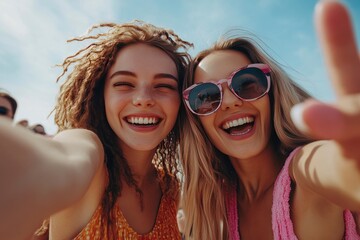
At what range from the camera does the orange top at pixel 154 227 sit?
2365 millimetres

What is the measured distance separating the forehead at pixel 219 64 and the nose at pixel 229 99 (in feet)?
0.36

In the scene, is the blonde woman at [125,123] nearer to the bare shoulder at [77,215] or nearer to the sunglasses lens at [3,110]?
the bare shoulder at [77,215]

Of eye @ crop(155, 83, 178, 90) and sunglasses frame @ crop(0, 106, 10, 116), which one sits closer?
sunglasses frame @ crop(0, 106, 10, 116)

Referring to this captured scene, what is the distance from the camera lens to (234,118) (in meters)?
2.33

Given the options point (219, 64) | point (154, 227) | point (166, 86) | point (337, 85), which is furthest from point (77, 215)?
point (337, 85)

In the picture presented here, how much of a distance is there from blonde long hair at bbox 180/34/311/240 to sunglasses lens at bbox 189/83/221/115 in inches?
6.4

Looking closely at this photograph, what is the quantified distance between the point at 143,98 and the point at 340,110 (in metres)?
1.89

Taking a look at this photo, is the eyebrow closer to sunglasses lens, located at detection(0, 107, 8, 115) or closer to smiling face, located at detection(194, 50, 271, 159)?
smiling face, located at detection(194, 50, 271, 159)

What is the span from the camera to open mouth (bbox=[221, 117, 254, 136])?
231cm

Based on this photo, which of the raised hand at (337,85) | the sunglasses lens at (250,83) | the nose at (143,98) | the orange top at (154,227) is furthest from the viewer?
the nose at (143,98)

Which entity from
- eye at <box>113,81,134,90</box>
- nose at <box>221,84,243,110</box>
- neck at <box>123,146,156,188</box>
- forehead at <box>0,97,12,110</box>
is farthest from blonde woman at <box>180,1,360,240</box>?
forehead at <box>0,97,12,110</box>

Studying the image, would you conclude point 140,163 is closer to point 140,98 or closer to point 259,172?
point 140,98

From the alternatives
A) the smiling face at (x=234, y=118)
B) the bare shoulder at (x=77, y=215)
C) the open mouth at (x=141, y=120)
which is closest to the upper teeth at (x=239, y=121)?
the smiling face at (x=234, y=118)

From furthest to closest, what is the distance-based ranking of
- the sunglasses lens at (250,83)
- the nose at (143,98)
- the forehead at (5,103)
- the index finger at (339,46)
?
the nose at (143,98)
the sunglasses lens at (250,83)
the forehead at (5,103)
the index finger at (339,46)
